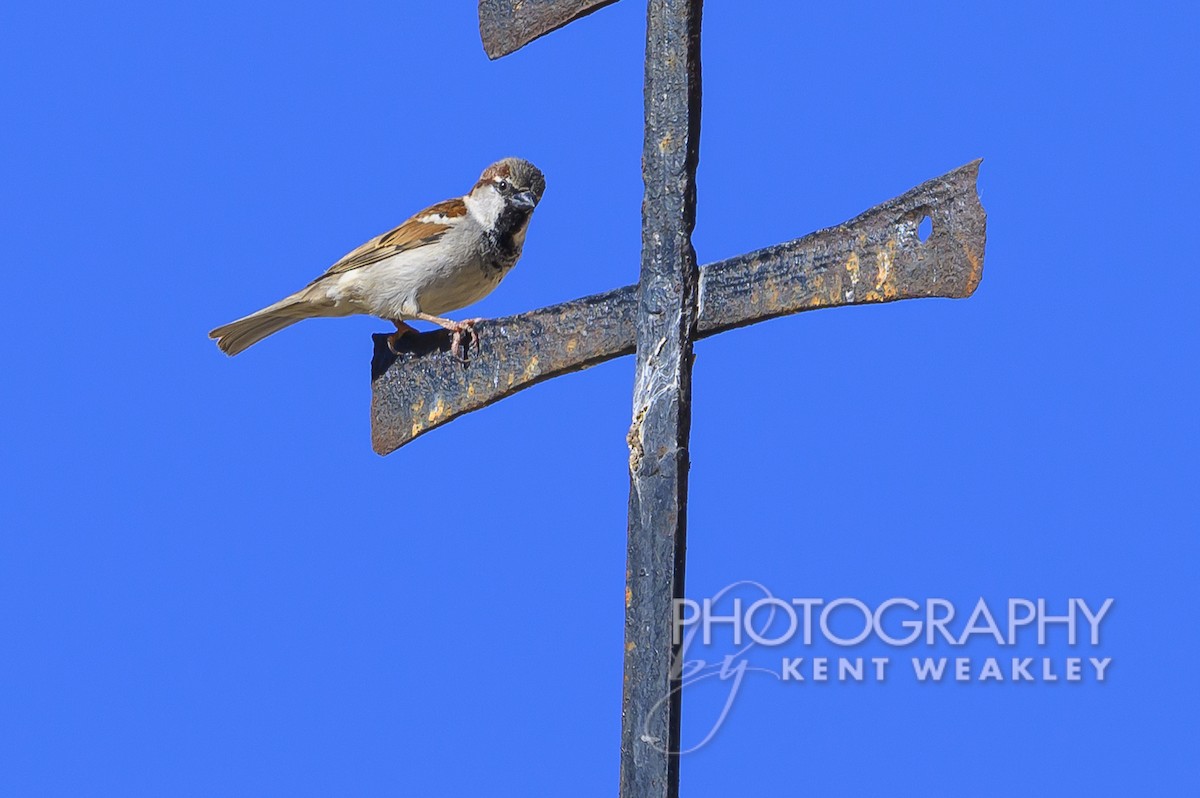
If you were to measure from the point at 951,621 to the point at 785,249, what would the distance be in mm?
823

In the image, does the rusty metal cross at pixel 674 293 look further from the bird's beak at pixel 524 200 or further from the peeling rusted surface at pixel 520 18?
the bird's beak at pixel 524 200

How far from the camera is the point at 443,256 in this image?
447cm

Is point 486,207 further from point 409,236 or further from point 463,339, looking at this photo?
point 463,339

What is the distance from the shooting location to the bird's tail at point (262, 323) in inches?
185

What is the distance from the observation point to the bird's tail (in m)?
4.70

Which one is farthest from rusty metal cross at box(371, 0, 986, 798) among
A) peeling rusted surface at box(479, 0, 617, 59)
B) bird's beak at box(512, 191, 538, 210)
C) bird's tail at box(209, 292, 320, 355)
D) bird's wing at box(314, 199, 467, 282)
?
bird's tail at box(209, 292, 320, 355)

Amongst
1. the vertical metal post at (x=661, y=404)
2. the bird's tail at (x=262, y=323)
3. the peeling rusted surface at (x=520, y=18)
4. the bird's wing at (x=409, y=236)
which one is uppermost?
the peeling rusted surface at (x=520, y=18)

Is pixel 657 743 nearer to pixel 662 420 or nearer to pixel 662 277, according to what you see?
pixel 662 420

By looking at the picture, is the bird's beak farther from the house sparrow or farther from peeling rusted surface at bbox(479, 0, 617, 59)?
peeling rusted surface at bbox(479, 0, 617, 59)

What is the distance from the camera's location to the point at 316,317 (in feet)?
15.8

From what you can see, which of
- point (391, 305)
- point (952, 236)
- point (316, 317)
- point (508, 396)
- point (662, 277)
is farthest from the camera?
point (316, 317)

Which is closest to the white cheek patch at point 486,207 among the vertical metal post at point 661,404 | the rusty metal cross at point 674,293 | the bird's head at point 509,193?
the bird's head at point 509,193

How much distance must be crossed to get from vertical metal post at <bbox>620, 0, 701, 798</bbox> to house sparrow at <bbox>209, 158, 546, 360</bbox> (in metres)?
0.92

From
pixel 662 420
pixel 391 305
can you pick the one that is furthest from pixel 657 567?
pixel 391 305
